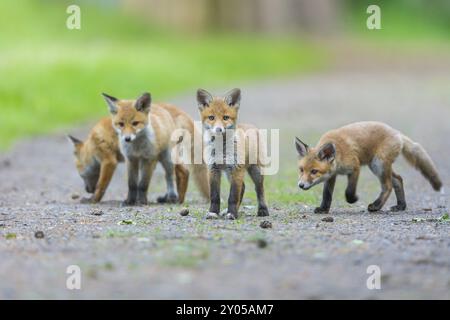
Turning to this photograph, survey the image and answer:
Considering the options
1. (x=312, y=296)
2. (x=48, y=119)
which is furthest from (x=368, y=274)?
(x=48, y=119)

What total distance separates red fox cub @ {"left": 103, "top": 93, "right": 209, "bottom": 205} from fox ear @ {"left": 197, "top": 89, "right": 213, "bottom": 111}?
137cm

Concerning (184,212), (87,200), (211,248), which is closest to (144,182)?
(87,200)

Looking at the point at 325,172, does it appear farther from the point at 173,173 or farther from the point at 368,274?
the point at 368,274

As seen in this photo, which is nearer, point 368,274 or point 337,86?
point 368,274

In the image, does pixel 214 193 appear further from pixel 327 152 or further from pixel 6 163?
pixel 6 163

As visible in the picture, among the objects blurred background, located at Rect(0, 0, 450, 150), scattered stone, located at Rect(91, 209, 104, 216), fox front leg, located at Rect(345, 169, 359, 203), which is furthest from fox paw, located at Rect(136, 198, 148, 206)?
blurred background, located at Rect(0, 0, 450, 150)

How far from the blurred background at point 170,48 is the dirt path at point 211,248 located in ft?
26.6

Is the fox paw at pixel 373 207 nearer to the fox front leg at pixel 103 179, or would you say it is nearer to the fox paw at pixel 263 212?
the fox paw at pixel 263 212

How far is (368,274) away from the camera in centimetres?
722

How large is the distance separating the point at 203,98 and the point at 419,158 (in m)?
2.85

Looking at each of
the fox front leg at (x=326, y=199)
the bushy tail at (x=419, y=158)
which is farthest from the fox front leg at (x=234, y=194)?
the bushy tail at (x=419, y=158)

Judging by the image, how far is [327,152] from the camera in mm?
10625
